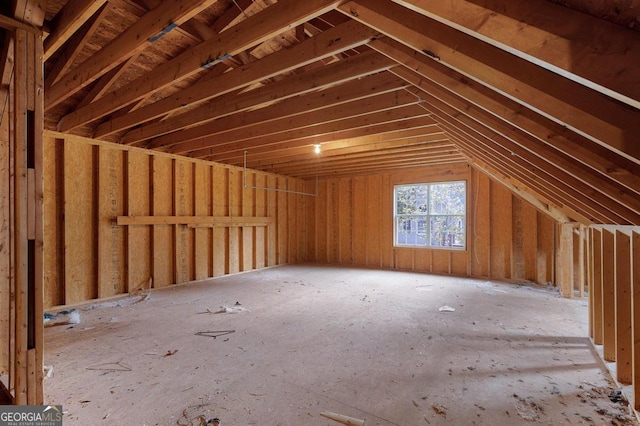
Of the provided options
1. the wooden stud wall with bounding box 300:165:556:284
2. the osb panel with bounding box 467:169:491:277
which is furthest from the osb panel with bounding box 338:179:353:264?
the osb panel with bounding box 467:169:491:277

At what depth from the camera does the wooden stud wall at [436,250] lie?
6.07 metres

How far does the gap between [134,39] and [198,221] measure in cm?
432

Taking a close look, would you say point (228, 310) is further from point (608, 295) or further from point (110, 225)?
point (608, 295)

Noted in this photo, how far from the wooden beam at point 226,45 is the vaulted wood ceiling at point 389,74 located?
0.04 feet

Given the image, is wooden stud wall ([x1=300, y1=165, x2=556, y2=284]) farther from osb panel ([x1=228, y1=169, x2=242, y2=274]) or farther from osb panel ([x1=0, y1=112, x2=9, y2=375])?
osb panel ([x1=0, y1=112, x2=9, y2=375])

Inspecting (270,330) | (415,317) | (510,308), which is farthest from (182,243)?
(510,308)

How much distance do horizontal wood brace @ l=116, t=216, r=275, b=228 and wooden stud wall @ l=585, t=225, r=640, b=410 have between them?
615 cm

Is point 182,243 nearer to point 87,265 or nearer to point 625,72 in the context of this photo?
point 87,265

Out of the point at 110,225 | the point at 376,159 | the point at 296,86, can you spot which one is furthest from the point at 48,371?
the point at 376,159

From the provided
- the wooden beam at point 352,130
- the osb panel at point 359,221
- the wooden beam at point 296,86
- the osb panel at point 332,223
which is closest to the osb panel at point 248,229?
the wooden beam at point 352,130

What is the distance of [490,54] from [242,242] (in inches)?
264

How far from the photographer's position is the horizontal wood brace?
5064 mm

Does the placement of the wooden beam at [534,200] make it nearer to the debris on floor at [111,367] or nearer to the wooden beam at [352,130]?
the wooden beam at [352,130]

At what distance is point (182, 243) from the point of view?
19.4 feet
